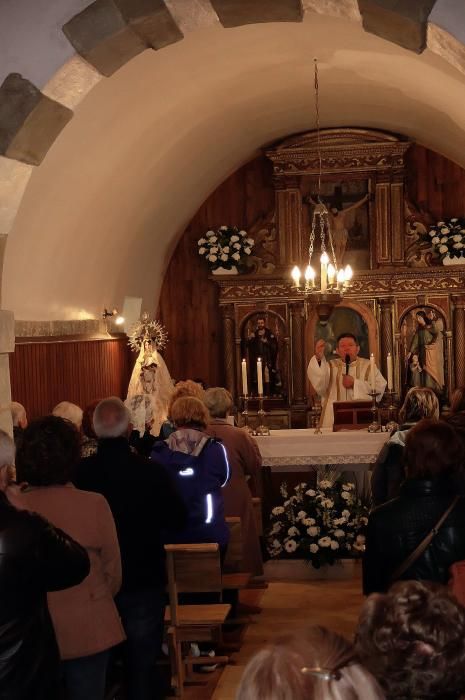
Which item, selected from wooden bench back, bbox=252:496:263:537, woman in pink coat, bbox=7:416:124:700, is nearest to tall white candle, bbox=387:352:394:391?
wooden bench back, bbox=252:496:263:537

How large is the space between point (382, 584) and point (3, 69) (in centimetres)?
302

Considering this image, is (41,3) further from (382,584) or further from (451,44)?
(382,584)

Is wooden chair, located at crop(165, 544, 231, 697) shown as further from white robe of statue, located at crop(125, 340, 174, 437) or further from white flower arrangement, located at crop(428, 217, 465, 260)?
white flower arrangement, located at crop(428, 217, 465, 260)

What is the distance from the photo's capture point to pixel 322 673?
6.25 feet

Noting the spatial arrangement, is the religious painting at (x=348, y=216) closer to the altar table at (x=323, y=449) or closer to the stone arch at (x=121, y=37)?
the altar table at (x=323, y=449)

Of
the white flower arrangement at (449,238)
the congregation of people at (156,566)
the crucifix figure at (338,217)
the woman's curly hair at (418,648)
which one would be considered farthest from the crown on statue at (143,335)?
the woman's curly hair at (418,648)

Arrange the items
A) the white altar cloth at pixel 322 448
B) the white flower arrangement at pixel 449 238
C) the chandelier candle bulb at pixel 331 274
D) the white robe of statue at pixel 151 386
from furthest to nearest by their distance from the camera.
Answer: the white flower arrangement at pixel 449 238
the chandelier candle bulb at pixel 331 274
the white robe of statue at pixel 151 386
the white altar cloth at pixel 322 448

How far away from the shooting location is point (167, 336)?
43.2 feet

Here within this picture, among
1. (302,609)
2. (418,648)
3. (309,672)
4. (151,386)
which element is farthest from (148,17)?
(151,386)

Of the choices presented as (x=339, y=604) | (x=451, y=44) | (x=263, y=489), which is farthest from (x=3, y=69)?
(x=263, y=489)

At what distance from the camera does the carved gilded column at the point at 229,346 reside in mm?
12656

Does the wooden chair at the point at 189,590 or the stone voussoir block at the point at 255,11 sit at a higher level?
the stone voussoir block at the point at 255,11

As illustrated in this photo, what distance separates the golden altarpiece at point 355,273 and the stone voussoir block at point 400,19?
7.40m

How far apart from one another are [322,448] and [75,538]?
511cm
